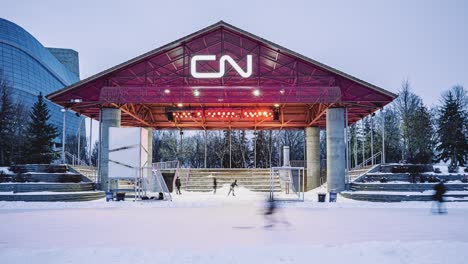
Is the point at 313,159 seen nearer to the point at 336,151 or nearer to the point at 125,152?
the point at 336,151

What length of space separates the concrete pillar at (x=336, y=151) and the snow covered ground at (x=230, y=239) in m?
11.7

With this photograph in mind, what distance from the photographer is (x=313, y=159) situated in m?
39.5

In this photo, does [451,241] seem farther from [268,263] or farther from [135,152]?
[135,152]

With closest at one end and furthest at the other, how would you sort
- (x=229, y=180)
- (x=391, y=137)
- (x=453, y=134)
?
(x=229, y=180)
(x=453, y=134)
(x=391, y=137)

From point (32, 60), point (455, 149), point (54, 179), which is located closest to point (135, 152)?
point (54, 179)

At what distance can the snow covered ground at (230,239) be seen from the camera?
322 inches

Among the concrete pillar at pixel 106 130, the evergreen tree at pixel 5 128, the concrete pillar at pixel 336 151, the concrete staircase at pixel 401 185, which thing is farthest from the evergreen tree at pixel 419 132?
the evergreen tree at pixel 5 128

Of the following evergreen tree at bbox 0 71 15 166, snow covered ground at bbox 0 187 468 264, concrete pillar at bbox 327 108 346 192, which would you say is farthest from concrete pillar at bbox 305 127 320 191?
evergreen tree at bbox 0 71 15 166

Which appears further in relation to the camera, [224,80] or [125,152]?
[224,80]

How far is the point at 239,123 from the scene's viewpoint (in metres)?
41.8

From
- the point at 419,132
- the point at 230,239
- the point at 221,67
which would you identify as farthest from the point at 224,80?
the point at 419,132

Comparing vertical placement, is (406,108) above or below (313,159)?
above

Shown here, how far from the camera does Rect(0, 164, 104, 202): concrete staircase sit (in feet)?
74.8

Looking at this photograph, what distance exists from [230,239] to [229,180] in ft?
88.2
